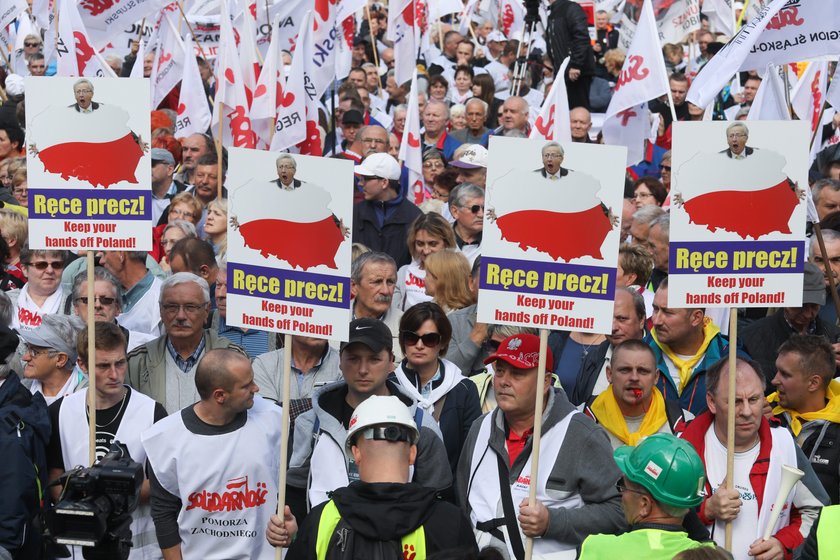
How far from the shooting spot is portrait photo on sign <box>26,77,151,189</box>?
255 inches

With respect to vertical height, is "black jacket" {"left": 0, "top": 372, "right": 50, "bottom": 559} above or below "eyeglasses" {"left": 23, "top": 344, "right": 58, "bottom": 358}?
below

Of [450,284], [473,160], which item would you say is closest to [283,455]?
[450,284]

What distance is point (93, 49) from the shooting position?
12930 millimetres

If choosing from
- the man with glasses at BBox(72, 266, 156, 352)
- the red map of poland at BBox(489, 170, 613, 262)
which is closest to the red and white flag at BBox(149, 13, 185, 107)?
the man with glasses at BBox(72, 266, 156, 352)

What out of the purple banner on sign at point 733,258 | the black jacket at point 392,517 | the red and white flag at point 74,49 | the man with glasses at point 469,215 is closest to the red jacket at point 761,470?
the purple banner on sign at point 733,258

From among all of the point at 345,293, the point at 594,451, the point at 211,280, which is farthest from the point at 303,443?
the point at 211,280

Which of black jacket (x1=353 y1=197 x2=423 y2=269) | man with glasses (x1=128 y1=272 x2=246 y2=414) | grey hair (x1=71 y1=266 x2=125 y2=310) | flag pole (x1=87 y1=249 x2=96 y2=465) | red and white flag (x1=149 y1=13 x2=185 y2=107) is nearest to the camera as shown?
flag pole (x1=87 y1=249 x2=96 y2=465)

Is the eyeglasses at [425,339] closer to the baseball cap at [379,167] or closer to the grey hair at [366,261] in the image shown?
the grey hair at [366,261]

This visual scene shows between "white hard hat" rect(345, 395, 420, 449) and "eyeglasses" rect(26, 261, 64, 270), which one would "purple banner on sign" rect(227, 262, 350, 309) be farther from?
"eyeglasses" rect(26, 261, 64, 270)

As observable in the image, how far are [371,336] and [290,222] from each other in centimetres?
64

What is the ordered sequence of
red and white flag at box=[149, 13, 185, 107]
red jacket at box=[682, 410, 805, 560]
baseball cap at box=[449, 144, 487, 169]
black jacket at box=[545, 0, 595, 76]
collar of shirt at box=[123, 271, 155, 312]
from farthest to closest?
black jacket at box=[545, 0, 595, 76], red and white flag at box=[149, 13, 185, 107], baseball cap at box=[449, 144, 487, 169], collar of shirt at box=[123, 271, 155, 312], red jacket at box=[682, 410, 805, 560]

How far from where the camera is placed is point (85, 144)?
21.3ft

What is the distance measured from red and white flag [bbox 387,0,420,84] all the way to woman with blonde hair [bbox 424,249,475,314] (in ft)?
23.0

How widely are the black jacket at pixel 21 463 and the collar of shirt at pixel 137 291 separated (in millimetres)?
2354
